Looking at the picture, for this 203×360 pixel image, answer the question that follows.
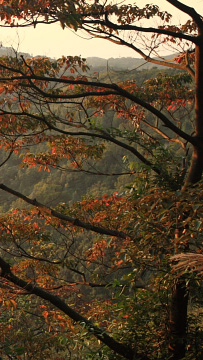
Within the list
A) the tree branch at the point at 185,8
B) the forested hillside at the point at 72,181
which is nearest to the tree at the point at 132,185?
the tree branch at the point at 185,8

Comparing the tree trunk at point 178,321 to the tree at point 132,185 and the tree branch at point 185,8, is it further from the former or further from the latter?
the tree branch at point 185,8

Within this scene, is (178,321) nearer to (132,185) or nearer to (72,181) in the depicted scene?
(132,185)

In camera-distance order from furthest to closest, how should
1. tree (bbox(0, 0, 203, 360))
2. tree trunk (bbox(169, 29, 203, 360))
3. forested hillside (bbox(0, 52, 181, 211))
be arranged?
1. forested hillside (bbox(0, 52, 181, 211))
2. tree trunk (bbox(169, 29, 203, 360))
3. tree (bbox(0, 0, 203, 360))

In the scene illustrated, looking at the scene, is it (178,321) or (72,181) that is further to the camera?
(72,181)

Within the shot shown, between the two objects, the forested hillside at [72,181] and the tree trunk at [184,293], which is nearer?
the tree trunk at [184,293]

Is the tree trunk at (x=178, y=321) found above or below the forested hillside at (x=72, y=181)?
below

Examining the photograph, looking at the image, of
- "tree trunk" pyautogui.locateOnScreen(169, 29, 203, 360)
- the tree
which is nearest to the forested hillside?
the tree

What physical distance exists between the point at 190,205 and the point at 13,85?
8.35ft

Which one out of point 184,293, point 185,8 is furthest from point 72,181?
point 185,8

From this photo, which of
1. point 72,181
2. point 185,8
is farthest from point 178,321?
point 72,181

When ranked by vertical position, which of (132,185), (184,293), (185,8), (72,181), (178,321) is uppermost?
(72,181)

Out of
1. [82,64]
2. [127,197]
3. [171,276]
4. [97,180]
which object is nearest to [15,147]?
[82,64]

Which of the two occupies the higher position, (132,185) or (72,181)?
(72,181)

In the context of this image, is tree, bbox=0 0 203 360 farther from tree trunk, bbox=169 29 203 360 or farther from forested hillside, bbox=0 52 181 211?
forested hillside, bbox=0 52 181 211
